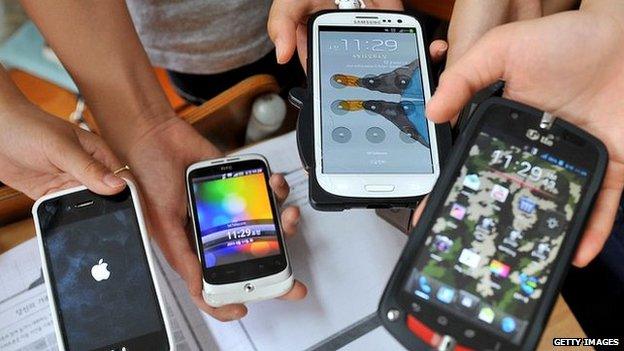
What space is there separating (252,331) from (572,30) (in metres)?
0.42

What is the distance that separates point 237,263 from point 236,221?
5 cm

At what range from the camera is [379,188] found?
54cm

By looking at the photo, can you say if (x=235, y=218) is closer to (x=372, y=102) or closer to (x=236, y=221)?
(x=236, y=221)

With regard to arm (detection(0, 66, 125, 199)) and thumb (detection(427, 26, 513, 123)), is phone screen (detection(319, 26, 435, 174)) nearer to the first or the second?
thumb (detection(427, 26, 513, 123))

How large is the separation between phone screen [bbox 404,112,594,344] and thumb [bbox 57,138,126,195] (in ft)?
0.96

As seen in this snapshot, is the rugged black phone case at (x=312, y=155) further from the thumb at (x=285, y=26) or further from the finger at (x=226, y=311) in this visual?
the finger at (x=226, y=311)

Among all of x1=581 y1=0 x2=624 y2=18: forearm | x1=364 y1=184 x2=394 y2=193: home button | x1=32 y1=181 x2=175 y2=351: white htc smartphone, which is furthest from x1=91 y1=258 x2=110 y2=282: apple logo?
x1=581 y1=0 x2=624 y2=18: forearm

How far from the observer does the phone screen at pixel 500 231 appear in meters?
0.45

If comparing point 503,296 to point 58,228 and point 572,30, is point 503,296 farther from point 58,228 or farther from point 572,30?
point 58,228

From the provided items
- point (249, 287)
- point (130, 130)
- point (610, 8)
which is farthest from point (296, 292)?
point (610, 8)

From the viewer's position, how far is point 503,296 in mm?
449

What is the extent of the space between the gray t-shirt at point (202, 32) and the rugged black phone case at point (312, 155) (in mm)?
127

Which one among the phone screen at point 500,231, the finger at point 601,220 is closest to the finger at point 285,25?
the phone screen at point 500,231

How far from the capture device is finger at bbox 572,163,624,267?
474 mm
